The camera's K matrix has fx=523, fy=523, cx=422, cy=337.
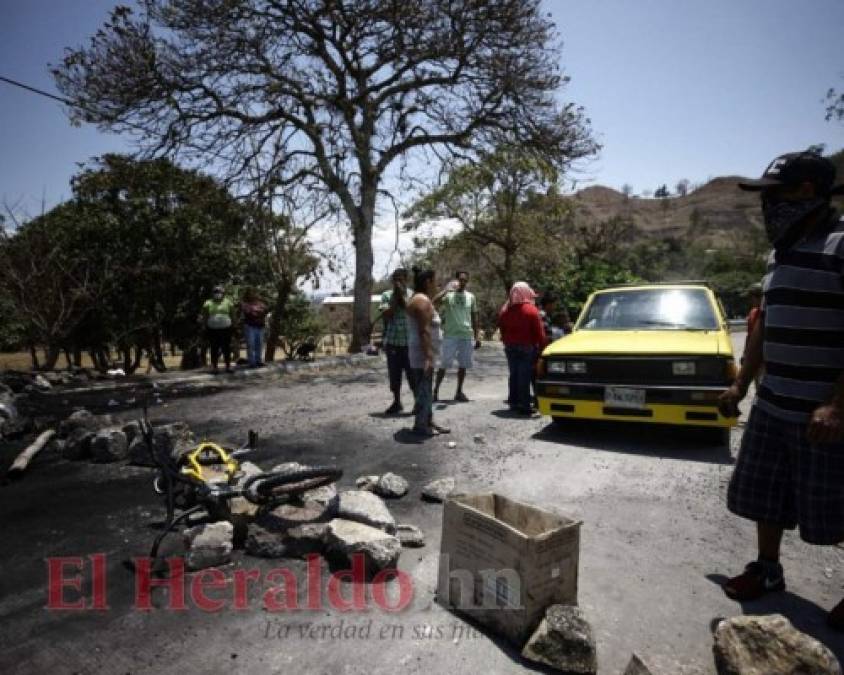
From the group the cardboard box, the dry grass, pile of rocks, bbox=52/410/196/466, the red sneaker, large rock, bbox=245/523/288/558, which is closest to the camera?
the cardboard box

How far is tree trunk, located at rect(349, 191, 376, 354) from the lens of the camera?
15031 millimetres

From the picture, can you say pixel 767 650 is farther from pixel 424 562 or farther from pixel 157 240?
pixel 157 240

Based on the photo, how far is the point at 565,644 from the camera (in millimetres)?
2141

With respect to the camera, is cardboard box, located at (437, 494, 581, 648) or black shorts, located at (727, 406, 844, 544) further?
black shorts, located at (727, 406, 844, 544)

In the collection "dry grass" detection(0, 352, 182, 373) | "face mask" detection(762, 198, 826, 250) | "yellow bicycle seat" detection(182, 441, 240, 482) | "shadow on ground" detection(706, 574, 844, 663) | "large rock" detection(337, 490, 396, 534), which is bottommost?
"dry grass" detection(0, 352, 182, 373)

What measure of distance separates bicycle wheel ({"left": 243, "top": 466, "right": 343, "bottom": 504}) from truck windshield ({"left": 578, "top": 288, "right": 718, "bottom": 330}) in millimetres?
4110

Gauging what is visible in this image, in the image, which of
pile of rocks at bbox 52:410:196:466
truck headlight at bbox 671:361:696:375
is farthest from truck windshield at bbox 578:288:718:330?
pile of rocks at bbox 52:410:196:466

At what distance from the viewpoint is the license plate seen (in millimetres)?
5160

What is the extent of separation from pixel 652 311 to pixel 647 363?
1.29 metres

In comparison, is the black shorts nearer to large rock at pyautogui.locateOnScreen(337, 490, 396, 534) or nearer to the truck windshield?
large rock at pyautogui.locateOnScreen(337, 490, 396, 534)

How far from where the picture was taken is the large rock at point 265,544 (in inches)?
122

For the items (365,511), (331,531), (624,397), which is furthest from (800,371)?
(624,397)

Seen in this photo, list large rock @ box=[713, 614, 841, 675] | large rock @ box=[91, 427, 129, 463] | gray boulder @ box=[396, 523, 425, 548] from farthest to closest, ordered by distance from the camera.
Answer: large rock @ box=[91, 427, 129, 463] → gray boulder @ box=[396, 523, 425, 548] → large rock @ box=[713, 614, 841, 675]

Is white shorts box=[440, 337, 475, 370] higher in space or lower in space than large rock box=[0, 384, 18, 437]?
higher
